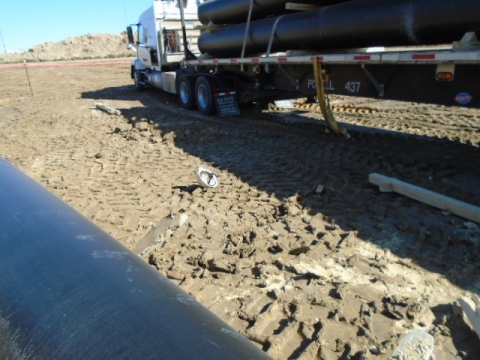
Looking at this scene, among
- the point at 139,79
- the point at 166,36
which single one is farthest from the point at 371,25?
the point at 139,79

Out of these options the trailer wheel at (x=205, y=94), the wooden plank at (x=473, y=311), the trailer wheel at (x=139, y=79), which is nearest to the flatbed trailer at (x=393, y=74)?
the trailer wheel at (x=205, y=94)

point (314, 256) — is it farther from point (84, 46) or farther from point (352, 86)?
point (84, 46)

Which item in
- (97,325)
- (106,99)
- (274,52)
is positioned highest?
(274,52)

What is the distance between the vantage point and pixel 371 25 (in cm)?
548

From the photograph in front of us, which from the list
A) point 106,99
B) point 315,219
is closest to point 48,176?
point 315,219

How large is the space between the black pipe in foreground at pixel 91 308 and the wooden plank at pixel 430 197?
10.6 ft

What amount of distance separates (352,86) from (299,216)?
9.60ft

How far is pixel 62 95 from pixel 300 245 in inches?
590

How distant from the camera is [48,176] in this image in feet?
20.4

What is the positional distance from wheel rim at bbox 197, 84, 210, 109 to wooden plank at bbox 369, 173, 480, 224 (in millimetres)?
6551

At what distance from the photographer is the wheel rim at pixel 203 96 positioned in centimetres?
1055

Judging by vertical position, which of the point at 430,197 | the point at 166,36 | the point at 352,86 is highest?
the point at 166,36

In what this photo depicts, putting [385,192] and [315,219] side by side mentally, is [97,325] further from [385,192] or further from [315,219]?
[385,192]

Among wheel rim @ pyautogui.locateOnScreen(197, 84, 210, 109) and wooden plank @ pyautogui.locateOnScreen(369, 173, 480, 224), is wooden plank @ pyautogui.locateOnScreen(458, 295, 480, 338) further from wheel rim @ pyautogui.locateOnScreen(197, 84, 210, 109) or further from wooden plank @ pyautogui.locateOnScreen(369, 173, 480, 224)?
wheel rim @ pyautogui.locateOnScreen(197, 84, 210, 109)
